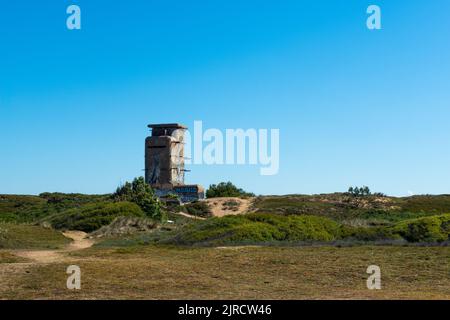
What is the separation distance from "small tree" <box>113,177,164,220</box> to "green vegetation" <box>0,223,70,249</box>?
12.1 meters

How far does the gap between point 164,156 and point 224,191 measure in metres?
11.0

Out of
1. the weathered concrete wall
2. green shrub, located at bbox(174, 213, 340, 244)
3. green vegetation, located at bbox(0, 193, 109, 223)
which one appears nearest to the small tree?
green vegetation, located at bbox(0, 193, 109, 223)

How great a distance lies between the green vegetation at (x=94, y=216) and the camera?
150 feet

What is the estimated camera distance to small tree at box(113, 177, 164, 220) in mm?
52094

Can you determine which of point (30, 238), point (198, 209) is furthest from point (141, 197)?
point (30, 238)

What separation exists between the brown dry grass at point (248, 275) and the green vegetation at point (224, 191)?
54.6 m

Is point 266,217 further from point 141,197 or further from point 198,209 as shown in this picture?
point 198,209

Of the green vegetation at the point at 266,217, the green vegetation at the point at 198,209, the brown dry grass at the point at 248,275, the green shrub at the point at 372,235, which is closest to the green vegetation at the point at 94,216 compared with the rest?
the green vegetation at the point at 266,217

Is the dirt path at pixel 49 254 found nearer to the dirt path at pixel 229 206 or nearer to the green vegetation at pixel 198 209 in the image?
the green vegetation at pixel 198 209

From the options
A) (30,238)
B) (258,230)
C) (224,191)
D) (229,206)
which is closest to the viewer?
(258,230)

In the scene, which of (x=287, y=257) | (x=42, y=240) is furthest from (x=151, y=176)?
(x=287, y=257)

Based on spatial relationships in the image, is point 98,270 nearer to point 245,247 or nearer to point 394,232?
point 245,247

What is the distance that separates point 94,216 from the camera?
47.4 m
